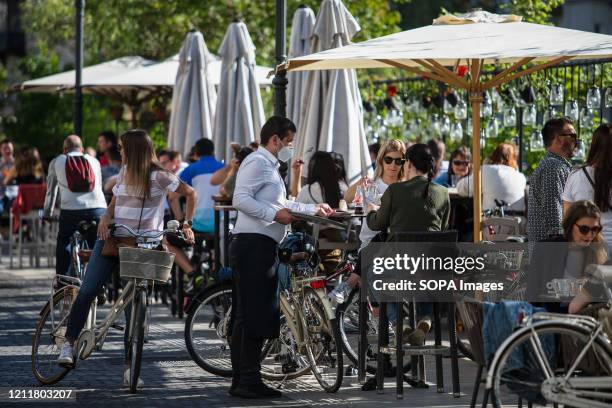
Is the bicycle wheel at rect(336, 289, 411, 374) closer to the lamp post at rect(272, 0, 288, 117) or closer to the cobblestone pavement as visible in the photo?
the cobblestone pavement

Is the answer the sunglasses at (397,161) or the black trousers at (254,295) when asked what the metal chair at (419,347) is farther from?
the sunglasses at (397,161)

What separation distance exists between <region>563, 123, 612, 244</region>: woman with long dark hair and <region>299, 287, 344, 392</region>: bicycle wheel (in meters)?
1.87

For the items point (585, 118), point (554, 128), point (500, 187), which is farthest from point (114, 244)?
point (585, 118)

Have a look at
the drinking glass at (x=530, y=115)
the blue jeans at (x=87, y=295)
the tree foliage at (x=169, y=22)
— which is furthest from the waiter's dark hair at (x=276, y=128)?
the tree foliage at (x=169, y=22)

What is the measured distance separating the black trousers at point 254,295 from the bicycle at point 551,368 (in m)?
2.75

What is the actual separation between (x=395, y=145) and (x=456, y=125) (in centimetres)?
644

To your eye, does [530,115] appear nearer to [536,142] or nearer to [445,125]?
[536,142]

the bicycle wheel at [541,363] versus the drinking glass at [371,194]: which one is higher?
the drinking glass at [371,194]

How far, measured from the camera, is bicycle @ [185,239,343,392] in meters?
10.3

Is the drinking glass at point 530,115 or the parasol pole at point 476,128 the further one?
the drinking glass at point 530,115

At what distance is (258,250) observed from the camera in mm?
Result: 9961

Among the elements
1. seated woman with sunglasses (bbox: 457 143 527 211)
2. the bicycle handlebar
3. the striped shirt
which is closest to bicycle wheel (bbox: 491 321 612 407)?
the bicycle handlebar

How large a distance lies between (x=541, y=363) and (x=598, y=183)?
8.69ft

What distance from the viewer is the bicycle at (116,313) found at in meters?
10.2
